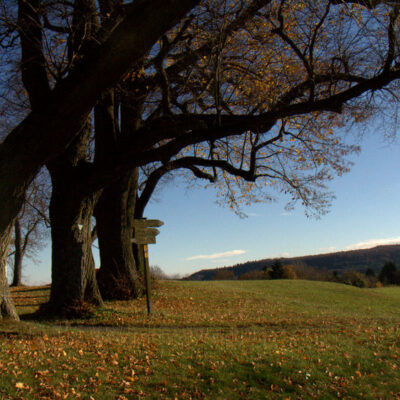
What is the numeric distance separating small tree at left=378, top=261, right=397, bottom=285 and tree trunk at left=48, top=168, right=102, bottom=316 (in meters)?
64.0

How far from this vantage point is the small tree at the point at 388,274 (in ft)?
213

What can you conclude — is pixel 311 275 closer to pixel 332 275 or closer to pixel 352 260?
pixel 332 275

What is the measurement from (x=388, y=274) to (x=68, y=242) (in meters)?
66.8

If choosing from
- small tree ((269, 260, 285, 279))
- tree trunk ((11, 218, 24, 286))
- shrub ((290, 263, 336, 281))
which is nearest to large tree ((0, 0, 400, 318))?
tree trunk ((11, 218, 24, 286))

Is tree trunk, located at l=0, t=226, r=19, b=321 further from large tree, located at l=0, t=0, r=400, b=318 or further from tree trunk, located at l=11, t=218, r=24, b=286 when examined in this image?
tree trunk, located at l=11, t=218, r=24, b=286

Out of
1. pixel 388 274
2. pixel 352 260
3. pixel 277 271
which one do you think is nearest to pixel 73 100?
pixel 277 271

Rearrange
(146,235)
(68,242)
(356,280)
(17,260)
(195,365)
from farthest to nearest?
(356,280) < (17,260) < (146,235) < (68,242) < (195,365)

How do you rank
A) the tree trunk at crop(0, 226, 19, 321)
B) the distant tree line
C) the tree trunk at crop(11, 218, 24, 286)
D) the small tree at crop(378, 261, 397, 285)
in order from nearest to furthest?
the tree trunk at crop(0, 226, 19, 321) < the tree trunk at crop(11, 218, 24, 286) < the distant tree line < the small tree at crop(378, 261, 397, 285)

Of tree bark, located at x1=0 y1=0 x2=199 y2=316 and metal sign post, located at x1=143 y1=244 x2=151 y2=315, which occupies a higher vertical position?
tree bark, located at x1=0 y1=0 x2=199 y2=316

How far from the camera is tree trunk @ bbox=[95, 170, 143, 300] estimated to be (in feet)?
51.8

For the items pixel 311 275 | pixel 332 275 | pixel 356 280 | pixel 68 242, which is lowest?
pixel 356 280

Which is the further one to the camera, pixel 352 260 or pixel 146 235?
pixel 352 260

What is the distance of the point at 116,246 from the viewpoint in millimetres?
15984

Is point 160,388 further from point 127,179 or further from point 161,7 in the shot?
point 127,179
